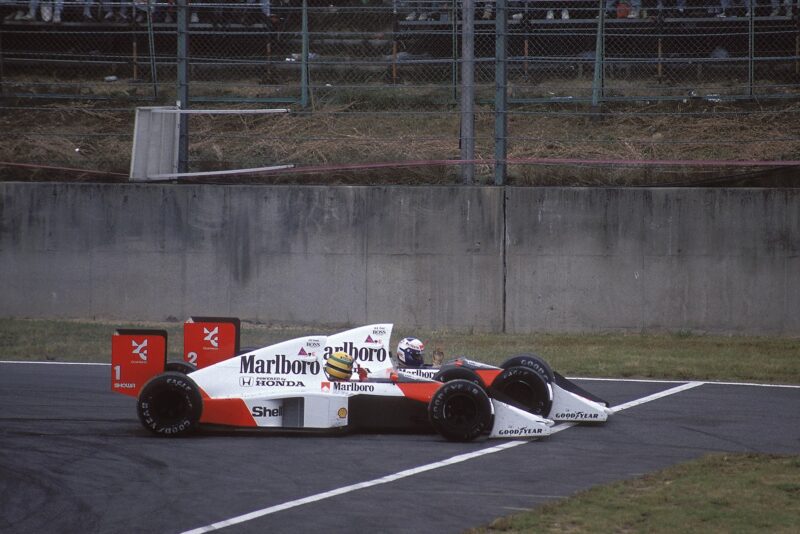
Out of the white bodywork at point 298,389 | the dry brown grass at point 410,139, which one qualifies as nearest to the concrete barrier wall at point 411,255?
the dry brown grass at point 410,139

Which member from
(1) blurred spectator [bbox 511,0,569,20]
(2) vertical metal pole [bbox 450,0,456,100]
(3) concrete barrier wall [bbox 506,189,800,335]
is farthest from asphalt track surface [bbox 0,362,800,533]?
(1) blurred spectator [bbox 511,0,569,20]

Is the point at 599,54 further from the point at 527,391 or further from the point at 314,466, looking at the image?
the point at 314,466

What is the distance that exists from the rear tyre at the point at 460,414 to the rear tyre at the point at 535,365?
1.06 meters

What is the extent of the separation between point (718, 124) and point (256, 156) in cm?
805

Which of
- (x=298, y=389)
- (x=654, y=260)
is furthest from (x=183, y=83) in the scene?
(x=298, y=389)

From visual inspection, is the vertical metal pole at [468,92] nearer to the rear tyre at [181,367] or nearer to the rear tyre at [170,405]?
the rear tyre at [181,367]

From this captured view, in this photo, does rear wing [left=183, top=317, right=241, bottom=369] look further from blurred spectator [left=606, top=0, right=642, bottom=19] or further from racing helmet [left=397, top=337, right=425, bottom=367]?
blurred spectator [left=606, top=0, right=642, bottom=19]

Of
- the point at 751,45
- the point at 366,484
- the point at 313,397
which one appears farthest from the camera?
the point at 751,45

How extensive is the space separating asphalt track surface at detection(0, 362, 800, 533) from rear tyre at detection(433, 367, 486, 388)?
829mm

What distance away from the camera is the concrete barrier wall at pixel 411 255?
16781 mm

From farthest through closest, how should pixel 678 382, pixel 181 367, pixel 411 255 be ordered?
pixel 411 255, pixel 678 382, pixel 181 367

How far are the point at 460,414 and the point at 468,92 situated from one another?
27.0 feet

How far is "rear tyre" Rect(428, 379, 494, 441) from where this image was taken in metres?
10.0

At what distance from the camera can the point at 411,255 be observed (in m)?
17.2
